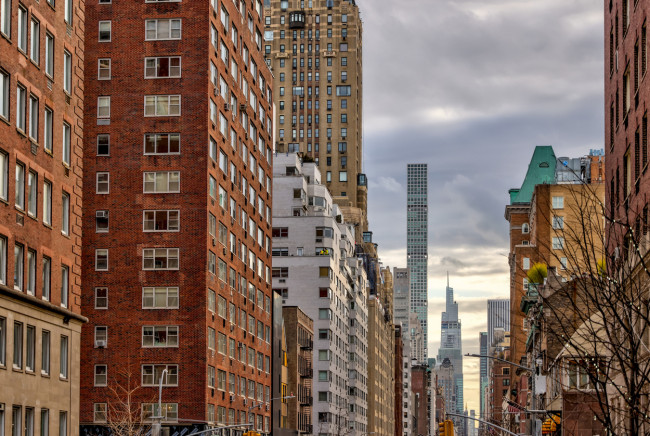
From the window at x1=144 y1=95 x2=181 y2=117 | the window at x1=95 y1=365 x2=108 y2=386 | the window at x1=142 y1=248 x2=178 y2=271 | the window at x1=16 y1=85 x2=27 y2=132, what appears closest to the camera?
the window at x1=16 y1=85 x2=27 y2=132

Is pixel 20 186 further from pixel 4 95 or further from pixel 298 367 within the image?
pixel 298 367

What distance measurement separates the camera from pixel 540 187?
4732 inches

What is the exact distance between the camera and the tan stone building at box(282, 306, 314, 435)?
123 meters

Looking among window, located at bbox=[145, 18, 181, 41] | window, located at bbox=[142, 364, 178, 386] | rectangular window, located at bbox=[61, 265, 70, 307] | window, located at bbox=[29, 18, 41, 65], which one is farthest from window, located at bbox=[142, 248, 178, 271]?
window, located at bbox=[29, 18, 41, 65]

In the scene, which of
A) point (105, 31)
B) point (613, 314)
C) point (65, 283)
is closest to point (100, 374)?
point (105, 31)

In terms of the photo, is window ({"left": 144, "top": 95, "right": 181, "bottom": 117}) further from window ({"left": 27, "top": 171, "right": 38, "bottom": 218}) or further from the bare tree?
the bare tree

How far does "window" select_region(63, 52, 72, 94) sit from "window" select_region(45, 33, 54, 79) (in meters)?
1.38

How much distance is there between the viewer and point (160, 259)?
8394 cm

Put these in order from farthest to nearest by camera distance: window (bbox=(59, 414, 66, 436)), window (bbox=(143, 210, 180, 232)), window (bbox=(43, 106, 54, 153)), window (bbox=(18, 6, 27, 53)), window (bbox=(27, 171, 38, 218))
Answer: window (bbox=(143, 210, 180, 232)) < window (bbox=(59, 414, 66, 436)) < window (bbox=(43, 106, 54, 153)) < window (bbox=(27, 171, 38, 218)) < window (bbox=(18, 6, 27, 53))

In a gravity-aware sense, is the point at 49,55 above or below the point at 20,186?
above

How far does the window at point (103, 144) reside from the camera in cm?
8581

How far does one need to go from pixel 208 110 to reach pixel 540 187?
4804 centimetres

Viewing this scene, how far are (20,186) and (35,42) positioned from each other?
649cm

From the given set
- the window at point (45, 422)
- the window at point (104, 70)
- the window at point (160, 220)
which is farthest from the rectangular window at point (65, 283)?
the window at point (104, 70)
